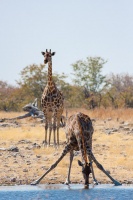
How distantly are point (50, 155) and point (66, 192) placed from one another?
5.26 metres

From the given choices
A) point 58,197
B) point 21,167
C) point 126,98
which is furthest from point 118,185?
point 126,98

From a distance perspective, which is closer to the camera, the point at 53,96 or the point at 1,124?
the point at 53,96

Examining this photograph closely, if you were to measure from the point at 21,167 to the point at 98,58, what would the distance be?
30672mm

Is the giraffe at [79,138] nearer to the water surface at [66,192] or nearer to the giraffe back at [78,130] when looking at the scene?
the giraffe back at [78,130]

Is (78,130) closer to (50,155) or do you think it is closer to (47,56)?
(50,155)

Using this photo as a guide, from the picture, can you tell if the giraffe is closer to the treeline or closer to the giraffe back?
the giraffe back

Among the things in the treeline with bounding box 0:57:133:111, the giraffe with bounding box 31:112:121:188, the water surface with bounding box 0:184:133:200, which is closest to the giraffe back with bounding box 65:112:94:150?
the giraffe with bounding box 31:112:121:188

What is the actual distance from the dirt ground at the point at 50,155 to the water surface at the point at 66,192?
75cm

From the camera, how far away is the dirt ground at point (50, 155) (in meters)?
15.7

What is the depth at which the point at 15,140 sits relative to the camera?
22672mm

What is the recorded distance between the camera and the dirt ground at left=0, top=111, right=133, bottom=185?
1573cm

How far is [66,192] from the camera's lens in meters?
13.6

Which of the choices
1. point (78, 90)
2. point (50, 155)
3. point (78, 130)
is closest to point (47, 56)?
point (50, 155)

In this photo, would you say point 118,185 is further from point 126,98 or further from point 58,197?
point 126,98
